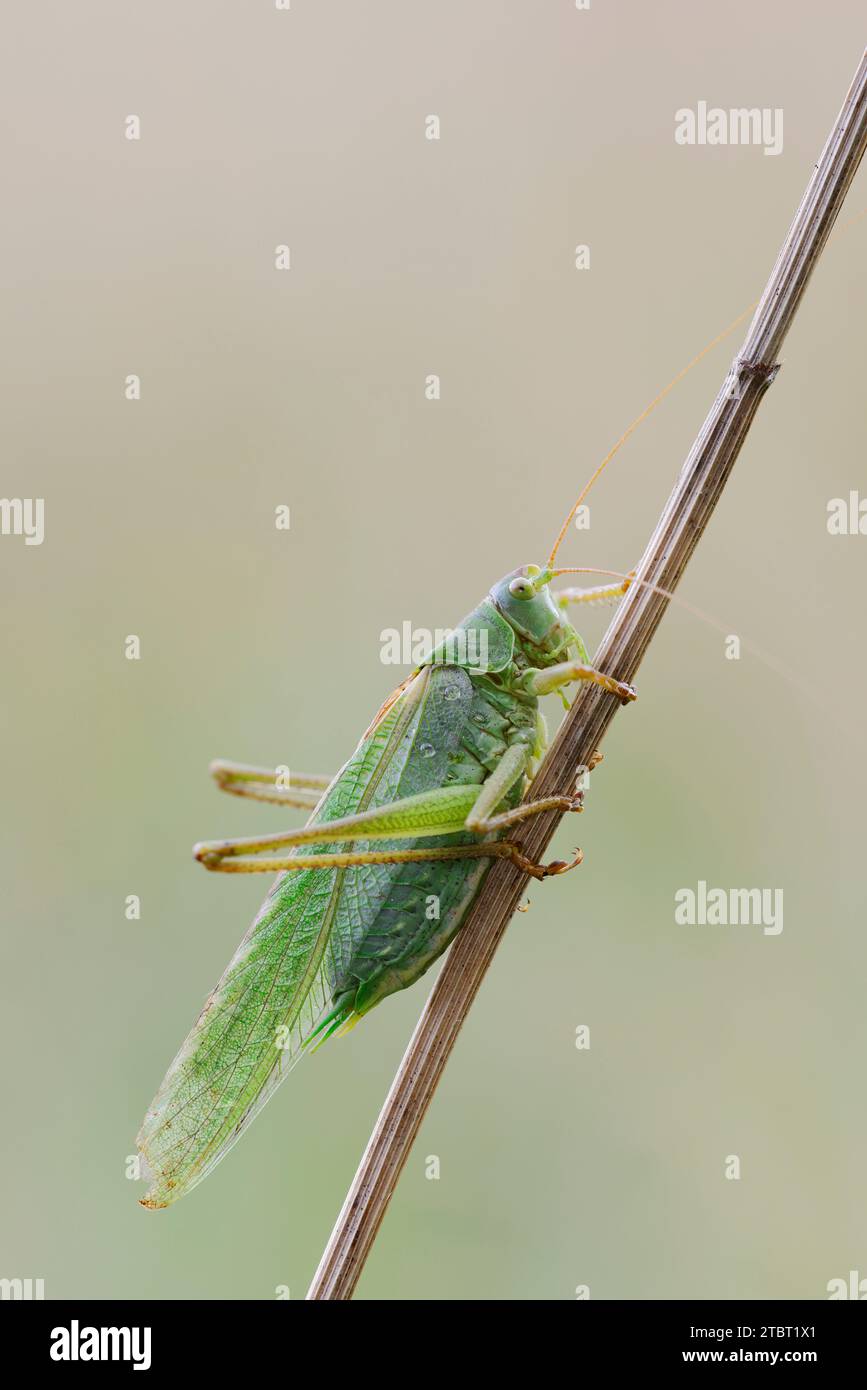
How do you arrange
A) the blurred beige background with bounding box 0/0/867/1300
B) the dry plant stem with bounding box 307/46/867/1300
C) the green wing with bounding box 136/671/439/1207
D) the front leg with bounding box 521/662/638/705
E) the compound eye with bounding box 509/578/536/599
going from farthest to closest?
the blurred beige background with bounding box 0/0/867/1300
the compound eye with bounding box 509/578/536/599
the green wing with bounding box 136/671/439/1207
the front leg with bounding box 521/662/638/705
the dry plant stem with bounding box 307/46/867/1300

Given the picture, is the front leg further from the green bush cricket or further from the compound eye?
the compound eye

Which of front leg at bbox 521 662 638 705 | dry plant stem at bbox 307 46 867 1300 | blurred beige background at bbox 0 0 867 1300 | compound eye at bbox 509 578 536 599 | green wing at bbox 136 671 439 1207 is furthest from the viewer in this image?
blurred beige background at bbox 0 0 867 1300

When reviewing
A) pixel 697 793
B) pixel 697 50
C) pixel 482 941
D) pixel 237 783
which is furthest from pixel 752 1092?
pixel 697 50

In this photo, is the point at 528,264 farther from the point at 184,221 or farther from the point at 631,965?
the point at 631,965

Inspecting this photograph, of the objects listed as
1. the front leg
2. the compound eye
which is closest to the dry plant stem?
the front leg

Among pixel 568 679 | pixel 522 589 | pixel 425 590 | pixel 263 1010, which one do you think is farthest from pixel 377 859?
pixel 425 590

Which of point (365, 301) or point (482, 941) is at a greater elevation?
point (365, 301)
